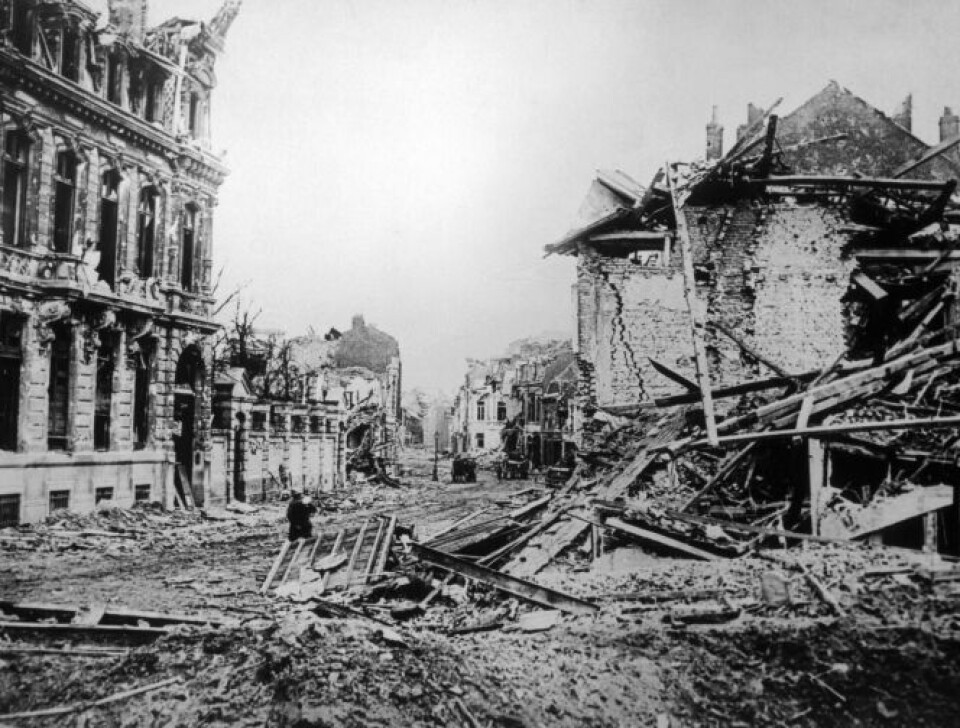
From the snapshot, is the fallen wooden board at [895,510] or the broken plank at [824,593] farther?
the fallen wooden board at [895,510]

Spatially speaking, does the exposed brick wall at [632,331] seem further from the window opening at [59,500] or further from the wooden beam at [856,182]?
the window opening at [59,500]

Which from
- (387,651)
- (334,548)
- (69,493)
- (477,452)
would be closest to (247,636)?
(387,651)

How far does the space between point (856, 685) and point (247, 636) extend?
5.24 metres

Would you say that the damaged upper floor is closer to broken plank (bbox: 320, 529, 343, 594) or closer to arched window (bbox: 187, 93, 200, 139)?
arched window (bbox: 187, 93, 200, 139)

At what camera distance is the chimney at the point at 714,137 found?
21.8m

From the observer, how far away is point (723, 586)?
25.1 ft

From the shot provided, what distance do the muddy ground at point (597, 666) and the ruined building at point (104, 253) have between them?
37.8 ft

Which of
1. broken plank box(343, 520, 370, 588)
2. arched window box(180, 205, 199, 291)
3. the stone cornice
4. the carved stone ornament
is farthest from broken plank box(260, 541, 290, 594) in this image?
arched window box(180, 205, 199, 291)

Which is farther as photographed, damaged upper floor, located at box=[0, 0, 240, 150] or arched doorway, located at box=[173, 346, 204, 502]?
arched doorway, located at box=[173, 346, 204, 502]

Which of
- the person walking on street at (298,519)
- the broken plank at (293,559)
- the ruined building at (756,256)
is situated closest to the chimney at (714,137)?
the ruined building at (756,256)

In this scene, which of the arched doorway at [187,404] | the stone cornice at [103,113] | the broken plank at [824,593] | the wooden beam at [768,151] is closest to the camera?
the broken plank at [824,593]

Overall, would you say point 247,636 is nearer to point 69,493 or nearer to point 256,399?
point 69,493

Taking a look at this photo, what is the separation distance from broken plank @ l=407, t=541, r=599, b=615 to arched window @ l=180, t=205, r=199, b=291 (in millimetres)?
16213

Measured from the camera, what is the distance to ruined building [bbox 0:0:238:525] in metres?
16.8
